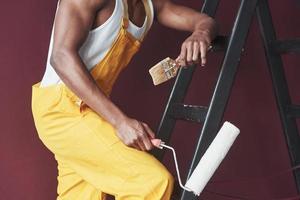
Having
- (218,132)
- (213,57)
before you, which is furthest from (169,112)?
(213,57)

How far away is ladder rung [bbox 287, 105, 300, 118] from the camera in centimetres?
144

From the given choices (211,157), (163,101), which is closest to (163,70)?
(211,157)

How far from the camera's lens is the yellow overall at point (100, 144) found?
112 cm

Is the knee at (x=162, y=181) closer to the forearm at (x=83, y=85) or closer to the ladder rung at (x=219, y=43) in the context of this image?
the forearm at (x=83, y=85)

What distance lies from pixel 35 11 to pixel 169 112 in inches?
24.6

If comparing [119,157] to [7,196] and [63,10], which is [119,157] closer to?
[63,10]

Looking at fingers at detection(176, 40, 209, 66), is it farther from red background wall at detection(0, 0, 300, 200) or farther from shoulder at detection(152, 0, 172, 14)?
red background wall at detection(0, 0, 300, 200)

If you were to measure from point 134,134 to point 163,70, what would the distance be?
8.1 inches

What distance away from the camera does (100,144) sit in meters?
1.16

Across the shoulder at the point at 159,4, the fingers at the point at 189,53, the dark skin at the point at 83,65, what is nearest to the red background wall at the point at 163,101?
the shoulder at the point at 159,4

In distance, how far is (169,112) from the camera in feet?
4.62

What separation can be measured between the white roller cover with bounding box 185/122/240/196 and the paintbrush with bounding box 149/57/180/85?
0.70 ft

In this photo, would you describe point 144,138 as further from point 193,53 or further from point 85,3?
point 85,3

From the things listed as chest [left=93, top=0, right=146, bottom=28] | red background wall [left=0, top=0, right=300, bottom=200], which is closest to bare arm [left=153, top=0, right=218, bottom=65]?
chest [left=93, top=0, right=146, bottom=28]
